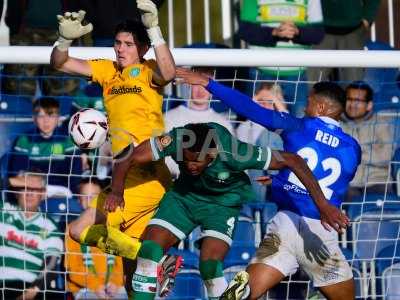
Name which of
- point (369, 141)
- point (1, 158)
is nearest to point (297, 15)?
point (369, 141)

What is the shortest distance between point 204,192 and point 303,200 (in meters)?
0.73

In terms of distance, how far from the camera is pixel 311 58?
8.51m

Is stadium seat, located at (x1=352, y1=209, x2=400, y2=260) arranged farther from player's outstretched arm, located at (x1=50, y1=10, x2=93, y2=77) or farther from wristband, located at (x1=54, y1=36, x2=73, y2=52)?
wristband, located at (x1=54, y1=36, x2=73, y2=52)

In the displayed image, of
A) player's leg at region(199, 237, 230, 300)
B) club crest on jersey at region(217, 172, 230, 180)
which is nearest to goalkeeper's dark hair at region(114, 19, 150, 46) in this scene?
club crest on jersey at region(217, 172, 230, 180)

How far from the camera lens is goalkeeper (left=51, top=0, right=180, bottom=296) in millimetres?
7922

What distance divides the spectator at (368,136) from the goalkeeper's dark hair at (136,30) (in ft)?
7.48

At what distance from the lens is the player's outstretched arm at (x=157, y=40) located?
7.59 m

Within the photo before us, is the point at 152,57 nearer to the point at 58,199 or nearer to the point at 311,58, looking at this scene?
the point at 311,58

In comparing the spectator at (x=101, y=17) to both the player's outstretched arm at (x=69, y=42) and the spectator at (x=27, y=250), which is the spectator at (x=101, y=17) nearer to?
the spectator at (x=27, y=250)

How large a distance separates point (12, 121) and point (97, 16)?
1.11m

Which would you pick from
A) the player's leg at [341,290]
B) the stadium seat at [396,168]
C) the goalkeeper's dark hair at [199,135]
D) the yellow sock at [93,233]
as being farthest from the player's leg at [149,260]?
the stadium seat at [396,168]

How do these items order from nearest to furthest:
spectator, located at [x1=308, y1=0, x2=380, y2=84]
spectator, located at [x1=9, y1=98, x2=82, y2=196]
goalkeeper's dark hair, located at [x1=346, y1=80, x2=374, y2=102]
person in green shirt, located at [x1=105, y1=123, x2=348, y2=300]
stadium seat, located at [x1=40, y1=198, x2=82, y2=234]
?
person in green shirt, located at [x1=105, y1=123, x2=348, y2=300] < stadium seat, located at [x1=40, y1=198, x2=82, y2=234] < spectator, located at [x1=9, y1=98, x2=82, y2=196] < goalkeeper's dark hair, located at [x1=346, y1=80, x2=374, y2=102] < spectator, located at [x1=308, y1=0, x2=380, y2=84]

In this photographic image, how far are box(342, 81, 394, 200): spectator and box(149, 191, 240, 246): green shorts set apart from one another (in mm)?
2053

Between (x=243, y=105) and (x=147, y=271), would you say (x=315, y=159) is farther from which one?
(x=147, y=271)
